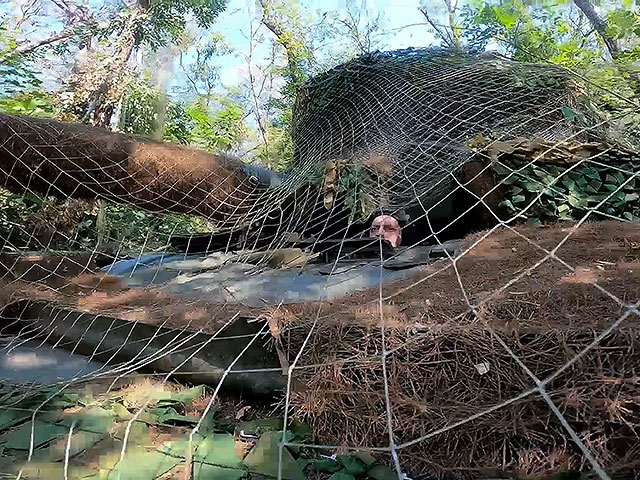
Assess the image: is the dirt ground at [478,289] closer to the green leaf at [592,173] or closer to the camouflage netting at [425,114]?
the green leaf at [592,173]

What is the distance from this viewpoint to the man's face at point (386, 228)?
3.12m

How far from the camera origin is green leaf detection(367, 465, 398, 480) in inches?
43.9

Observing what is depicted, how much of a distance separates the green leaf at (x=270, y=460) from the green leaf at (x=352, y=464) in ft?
0.34

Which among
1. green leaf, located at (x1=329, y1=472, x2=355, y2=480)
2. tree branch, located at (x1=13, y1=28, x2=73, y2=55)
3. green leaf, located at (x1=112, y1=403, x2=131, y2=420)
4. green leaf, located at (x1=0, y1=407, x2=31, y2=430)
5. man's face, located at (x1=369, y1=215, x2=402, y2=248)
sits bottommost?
green leaf, located at (x1=0, y1=407, x2=31, y2=430)

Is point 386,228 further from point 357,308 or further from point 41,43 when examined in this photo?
point 41,43

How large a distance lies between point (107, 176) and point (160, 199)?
0.43 meters

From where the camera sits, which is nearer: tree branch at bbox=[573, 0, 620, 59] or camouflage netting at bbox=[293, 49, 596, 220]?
camouflage netting at bbox=[293, 49, 596, 220]

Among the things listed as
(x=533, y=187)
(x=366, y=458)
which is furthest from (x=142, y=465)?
(x=533, y=187)

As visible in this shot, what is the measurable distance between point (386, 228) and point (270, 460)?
2.15 metres

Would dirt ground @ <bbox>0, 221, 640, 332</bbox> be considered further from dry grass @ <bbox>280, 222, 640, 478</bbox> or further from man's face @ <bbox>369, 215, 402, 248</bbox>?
man's face @ <bbox>369, 215, 402, 248</bbox>

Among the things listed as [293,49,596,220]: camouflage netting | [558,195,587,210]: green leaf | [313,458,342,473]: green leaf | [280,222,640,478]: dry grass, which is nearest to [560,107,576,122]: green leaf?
[293,49,596,220]: camouflage netting

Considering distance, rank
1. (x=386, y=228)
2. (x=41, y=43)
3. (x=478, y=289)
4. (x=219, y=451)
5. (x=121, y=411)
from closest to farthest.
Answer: (x=219, y=451) → (x=121, y=411) → (x=478, y=289) → (x=386, y=228) → (x=41, y=43)

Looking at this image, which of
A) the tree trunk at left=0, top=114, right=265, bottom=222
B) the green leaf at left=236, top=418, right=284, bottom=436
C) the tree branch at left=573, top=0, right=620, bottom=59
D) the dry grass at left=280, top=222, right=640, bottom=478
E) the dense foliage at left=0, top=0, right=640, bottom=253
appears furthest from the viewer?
the tree branch at left=573, top=0, right=620, bottom=59

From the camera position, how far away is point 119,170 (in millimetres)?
3605
